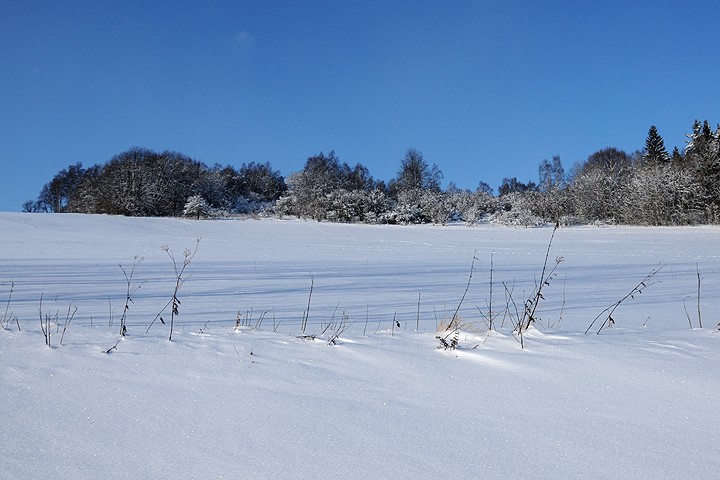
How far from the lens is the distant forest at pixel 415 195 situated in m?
31.1

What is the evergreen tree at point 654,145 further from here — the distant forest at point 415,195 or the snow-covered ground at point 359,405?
the snow-covered ground at point 359,405

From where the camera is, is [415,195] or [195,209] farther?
[415,195]

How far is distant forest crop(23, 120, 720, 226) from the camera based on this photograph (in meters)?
31.1

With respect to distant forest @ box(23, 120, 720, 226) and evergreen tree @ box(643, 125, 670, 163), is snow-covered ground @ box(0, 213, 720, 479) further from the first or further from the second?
evergreen tree @ box(643, 125, 670, 163)

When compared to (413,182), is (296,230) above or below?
below

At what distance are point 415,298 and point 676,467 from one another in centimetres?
518

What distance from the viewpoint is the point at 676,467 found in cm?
132

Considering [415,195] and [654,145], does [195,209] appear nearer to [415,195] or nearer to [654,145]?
[415,195]

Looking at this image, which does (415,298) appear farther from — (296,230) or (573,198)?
(573,198)

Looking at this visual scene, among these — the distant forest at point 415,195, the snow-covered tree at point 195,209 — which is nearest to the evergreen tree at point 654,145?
the distant forest at point 415,195

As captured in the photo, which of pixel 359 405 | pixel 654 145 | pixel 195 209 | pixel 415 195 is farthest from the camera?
pixel 654 145

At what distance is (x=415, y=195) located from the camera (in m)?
40.1

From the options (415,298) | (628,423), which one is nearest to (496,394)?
(628,423)

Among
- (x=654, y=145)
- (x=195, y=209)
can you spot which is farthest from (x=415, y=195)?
(x=654, y=145)
